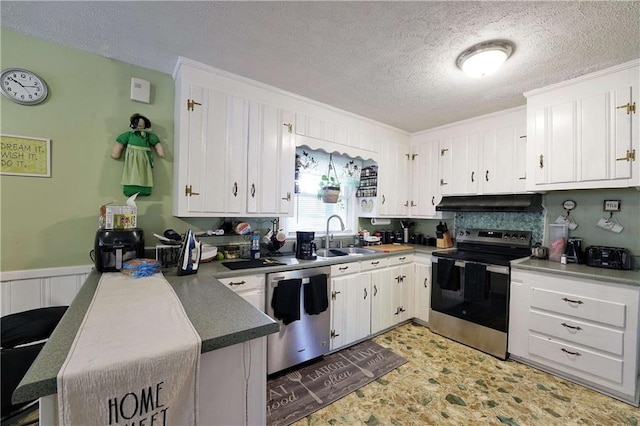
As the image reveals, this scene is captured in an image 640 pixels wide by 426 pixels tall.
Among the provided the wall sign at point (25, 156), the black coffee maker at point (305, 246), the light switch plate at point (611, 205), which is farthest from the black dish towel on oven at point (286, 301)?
the light switch plate at point (611, 205)

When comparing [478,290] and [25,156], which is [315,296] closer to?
[478,290]

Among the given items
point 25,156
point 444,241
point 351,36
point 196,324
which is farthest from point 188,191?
point 444,241

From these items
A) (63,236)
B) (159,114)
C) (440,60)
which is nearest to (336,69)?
(440,60)

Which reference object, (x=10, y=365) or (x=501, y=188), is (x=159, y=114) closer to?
(x=10, y=365)

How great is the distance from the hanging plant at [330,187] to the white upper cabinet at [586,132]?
192 cm

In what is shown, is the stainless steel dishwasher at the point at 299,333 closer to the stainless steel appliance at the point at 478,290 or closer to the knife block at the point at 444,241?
the stainless steel appliance at the point at 478,290

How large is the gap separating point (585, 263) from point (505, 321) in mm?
899

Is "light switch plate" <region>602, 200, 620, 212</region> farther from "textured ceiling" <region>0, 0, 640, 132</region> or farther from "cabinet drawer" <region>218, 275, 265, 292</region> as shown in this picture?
"cabinet drawer" <region>218, 275, 265, 292</region>

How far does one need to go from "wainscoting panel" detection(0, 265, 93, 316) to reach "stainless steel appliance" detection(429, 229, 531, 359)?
10.8 ft

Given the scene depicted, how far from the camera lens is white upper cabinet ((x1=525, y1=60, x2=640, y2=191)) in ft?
6.74

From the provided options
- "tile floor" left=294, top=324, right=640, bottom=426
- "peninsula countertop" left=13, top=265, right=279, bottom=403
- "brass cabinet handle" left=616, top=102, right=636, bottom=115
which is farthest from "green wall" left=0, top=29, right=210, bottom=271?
"brass cabinet handle" left=616, top=102, right=636, bottom=115

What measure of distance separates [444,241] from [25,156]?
160 inches

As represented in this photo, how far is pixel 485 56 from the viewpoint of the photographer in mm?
1806

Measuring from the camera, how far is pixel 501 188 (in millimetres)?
2896
